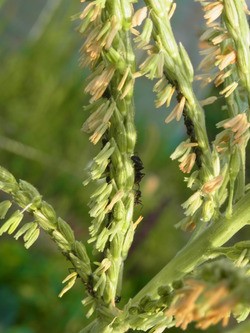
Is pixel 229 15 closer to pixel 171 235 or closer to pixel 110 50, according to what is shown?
pixel 110 50

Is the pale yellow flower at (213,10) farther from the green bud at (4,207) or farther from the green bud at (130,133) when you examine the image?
the green bud at (4,207)

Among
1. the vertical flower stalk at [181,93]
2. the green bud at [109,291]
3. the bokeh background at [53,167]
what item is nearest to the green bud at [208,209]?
the vertical flower stalk at [181,93]

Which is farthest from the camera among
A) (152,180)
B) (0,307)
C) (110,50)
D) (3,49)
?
(3,49)

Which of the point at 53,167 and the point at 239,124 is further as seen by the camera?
the point at 53,167

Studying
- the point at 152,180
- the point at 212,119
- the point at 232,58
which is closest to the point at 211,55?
the point at 232,58

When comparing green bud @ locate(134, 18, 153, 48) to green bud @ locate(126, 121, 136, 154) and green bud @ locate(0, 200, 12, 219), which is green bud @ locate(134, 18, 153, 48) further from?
green bud @ locate(0, 200, 12, 219)

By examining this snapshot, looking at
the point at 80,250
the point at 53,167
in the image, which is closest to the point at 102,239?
the point at 80,250

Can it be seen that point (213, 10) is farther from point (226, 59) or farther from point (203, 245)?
point (203, 245)
